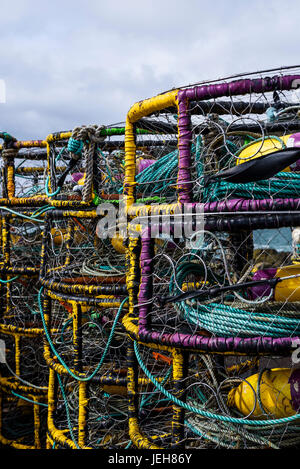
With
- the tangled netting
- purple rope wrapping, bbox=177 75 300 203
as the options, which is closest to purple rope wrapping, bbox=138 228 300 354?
the tangled netting

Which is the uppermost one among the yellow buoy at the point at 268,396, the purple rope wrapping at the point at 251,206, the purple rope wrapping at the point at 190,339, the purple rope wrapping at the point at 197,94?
the purple rope wrapping at the point at 197,94

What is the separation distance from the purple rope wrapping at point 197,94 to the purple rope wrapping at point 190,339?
359mm

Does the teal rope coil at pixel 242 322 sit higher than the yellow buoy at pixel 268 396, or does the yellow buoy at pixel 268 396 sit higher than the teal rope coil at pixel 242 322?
the teal rope coil at pixel 242 322

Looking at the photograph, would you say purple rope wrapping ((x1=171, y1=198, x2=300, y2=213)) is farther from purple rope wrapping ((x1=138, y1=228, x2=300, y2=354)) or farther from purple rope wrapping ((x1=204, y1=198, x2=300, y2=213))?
purple rope wrapping ((x1=138, y1=228, x2=300, y2=354))

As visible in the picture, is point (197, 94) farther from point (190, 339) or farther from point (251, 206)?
point (190, 339)

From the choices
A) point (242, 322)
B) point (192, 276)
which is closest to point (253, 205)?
point (242, 322)

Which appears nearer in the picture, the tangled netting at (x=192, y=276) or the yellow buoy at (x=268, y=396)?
the tangled netting at (x=192, y=276)

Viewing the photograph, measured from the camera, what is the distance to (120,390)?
3.85 m

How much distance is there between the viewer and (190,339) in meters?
2.28

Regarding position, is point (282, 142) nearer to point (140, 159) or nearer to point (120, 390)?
point (140, 159)

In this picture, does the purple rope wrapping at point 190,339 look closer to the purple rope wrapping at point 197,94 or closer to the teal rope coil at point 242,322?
the teal rope coil at point 242,322

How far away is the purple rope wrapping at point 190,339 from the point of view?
7.00 feet

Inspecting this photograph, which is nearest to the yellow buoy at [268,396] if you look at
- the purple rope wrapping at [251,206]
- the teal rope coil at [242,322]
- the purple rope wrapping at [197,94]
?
the teal rope coil at [242,322]
